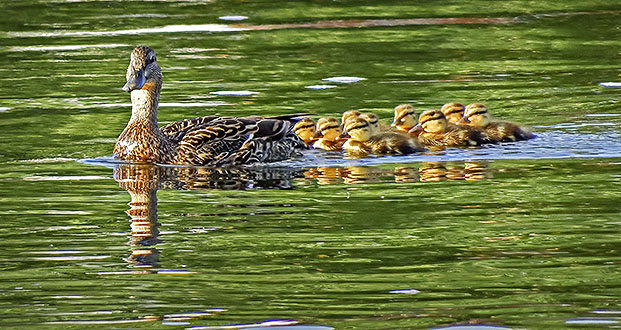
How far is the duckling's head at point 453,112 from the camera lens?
10797 millimetres

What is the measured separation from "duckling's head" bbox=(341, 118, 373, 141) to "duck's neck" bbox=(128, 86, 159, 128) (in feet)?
4.59

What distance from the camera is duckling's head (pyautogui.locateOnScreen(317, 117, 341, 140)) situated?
10.4 metres

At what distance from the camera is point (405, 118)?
1077 centimetres

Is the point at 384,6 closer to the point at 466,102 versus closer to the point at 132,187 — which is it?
the point at 466,102

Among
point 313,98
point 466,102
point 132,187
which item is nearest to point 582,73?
point 466,102

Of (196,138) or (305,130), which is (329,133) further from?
(196,138)

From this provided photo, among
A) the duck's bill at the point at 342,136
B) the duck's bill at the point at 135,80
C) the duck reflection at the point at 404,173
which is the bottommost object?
the duck reflection at the point at 404,173

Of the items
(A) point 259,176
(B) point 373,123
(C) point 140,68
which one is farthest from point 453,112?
(C) point 140,68

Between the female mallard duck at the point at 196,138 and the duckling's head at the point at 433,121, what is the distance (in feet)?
2.98

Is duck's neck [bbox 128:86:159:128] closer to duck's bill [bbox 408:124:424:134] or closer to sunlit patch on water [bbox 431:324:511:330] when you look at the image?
duck's bill [bbox 408:124:424:134]

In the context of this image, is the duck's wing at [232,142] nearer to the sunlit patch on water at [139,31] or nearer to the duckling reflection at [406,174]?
the duckling reflection at [406,174]

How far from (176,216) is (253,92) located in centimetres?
477

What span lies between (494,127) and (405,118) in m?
0.72

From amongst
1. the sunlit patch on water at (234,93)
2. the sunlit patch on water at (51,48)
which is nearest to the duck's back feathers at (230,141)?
the sunlit patch on water at (234,93)
